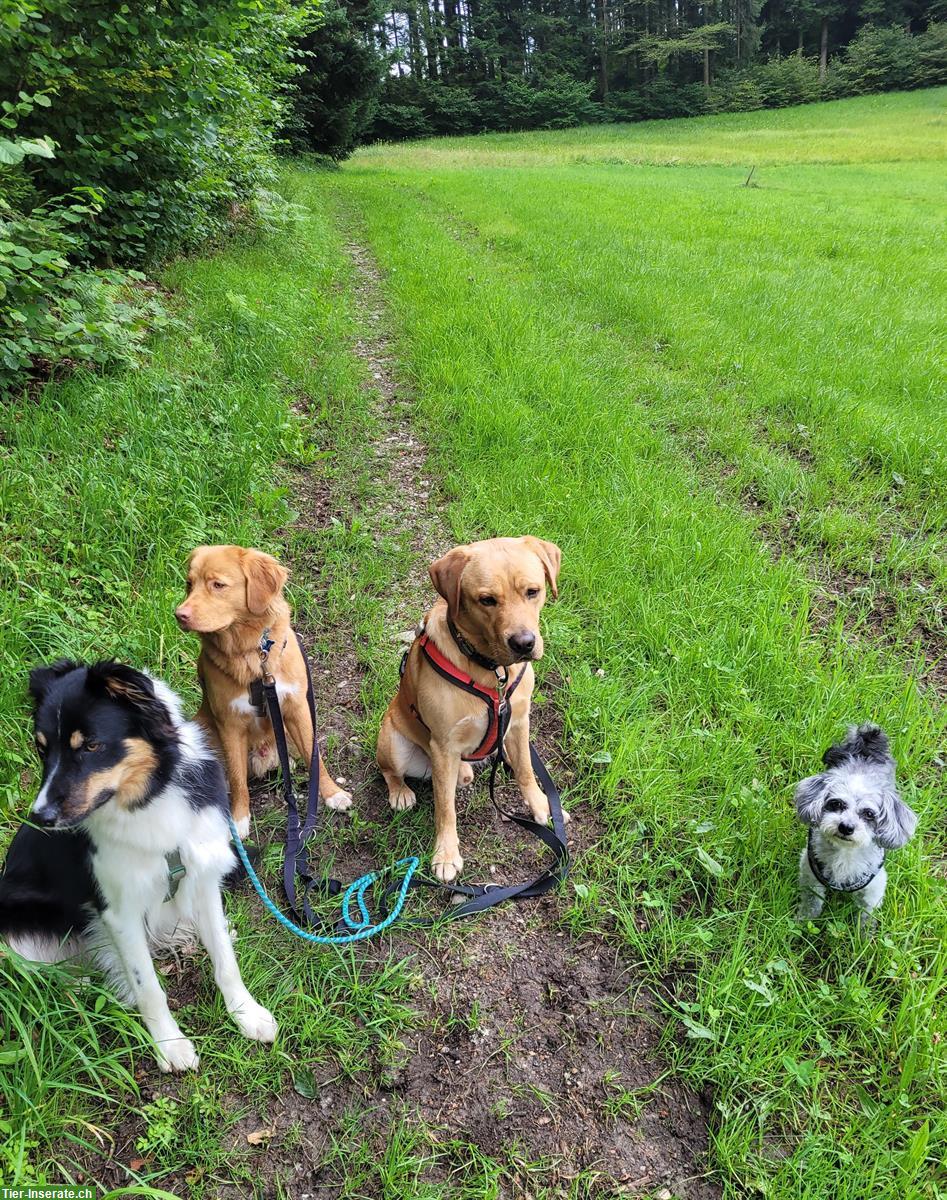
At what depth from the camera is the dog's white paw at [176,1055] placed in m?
1.97

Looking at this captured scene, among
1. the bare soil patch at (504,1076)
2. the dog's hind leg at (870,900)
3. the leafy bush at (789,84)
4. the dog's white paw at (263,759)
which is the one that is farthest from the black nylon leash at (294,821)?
the leafy bush at (789,84)

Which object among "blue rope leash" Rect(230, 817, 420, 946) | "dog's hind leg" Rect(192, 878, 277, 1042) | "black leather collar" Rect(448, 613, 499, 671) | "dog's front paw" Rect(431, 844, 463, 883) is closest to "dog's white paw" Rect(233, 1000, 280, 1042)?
"dog's hind leg" Rect(192, 878, 277, 1042)

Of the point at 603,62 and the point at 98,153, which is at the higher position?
the point at 603,62

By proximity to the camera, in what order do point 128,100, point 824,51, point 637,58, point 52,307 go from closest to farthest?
1. point 52,307
2. point 128,100
3. point 824,51
4. point 637,58

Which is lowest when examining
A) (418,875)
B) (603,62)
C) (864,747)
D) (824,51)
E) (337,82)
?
(418,875)

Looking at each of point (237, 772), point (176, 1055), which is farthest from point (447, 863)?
point (176, 1055)

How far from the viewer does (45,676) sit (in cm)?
184

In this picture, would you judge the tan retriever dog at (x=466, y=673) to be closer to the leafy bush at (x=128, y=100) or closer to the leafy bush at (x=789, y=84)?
the leafy bush at (x=128, y=100)

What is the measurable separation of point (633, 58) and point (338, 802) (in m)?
72.1

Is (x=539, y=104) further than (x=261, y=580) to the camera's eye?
Yes

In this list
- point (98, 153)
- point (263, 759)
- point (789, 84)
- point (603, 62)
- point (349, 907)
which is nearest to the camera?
point (349, 907)

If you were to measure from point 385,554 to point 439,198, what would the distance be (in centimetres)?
1784

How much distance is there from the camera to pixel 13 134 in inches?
220

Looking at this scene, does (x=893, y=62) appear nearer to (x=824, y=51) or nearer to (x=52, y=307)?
(x=824, y=51)
